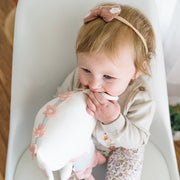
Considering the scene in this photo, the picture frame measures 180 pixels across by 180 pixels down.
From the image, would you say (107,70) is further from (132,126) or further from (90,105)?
(132,126)

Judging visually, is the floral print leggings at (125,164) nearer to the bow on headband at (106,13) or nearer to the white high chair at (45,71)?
the white high chair at (45,71)

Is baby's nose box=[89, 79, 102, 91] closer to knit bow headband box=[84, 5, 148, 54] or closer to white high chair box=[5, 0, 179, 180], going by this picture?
knit bow headband box=[84, 5, 148, 54]

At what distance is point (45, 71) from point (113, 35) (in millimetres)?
351

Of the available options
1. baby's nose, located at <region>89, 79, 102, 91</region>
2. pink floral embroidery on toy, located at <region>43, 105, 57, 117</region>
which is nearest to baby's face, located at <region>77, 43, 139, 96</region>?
baby's nose, located at <region>89, 79, 102, 91</region>

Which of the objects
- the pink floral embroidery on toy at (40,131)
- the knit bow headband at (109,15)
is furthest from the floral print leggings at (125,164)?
the knit bow headband at (109,15)

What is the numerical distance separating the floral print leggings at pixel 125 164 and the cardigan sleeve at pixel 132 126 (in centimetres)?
4

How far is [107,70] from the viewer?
0.67m

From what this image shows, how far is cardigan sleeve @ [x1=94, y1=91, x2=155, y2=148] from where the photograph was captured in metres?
0.75

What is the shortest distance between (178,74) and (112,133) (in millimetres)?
607

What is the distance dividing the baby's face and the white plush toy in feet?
0.11

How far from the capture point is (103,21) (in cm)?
68

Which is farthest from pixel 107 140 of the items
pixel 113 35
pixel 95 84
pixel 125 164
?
pixel 113 35

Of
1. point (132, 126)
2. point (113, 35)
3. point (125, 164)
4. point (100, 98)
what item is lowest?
point (125, 164)

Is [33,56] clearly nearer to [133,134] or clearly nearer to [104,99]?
[104,99]
